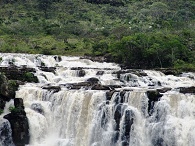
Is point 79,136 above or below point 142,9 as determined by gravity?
below

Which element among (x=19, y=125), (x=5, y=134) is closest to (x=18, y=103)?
(x=19, y=125)

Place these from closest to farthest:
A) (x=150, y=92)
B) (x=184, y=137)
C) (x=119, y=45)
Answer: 1. (x=184, y=137)
2. (x=150, y=92)
3. (x=119, y=45)

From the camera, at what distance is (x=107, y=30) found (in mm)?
85625

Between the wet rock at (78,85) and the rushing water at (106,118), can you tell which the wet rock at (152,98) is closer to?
the rushing water at (106,118)

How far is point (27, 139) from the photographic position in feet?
113

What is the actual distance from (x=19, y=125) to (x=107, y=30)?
53.7m

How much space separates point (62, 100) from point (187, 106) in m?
10.7

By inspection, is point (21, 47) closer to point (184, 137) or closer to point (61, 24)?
point (61, 24)

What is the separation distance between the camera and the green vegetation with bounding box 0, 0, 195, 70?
190 ft

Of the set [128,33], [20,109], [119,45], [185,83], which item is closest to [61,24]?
[128,33]

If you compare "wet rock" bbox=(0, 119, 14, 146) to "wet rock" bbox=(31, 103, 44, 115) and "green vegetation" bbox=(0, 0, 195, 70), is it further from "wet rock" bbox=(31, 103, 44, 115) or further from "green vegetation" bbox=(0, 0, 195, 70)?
"green vegetation" bbox=(0, 0, 195, 70)

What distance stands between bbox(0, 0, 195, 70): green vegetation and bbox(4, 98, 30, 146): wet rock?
25.3m

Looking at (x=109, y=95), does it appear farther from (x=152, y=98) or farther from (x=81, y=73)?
(x=81, y=73)

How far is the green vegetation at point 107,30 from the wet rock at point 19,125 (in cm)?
2529
